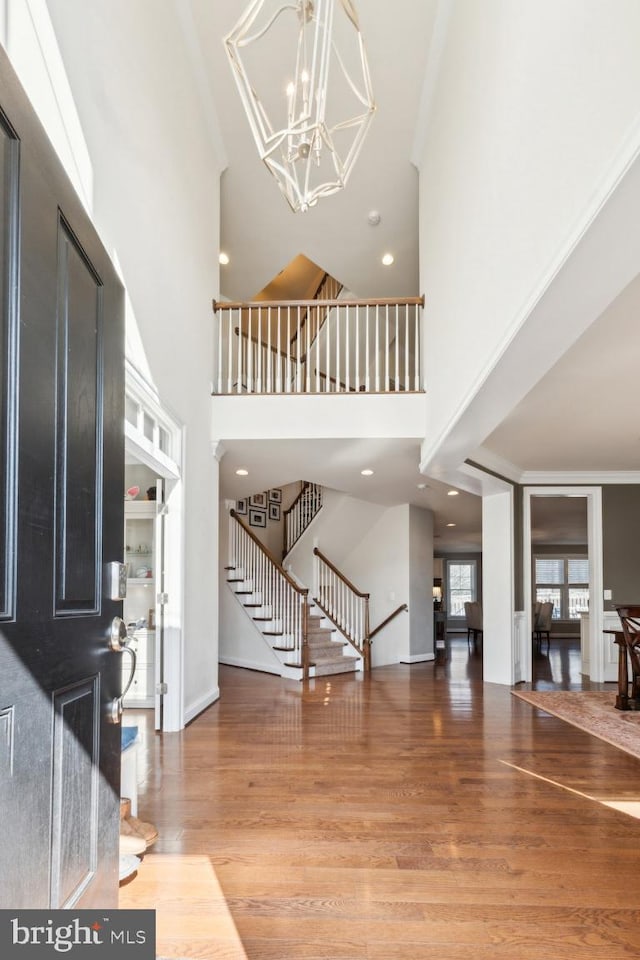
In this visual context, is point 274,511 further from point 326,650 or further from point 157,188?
point 157,188

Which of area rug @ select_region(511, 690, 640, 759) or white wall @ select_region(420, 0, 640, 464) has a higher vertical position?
white wall @ select_region(420, 0, 640, 464)

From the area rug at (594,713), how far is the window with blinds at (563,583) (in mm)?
9322

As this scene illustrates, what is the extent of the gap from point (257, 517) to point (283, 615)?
2.91m

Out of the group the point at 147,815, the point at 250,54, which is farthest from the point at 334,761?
the point at 250,54

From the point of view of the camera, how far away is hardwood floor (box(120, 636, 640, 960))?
7.40 ft

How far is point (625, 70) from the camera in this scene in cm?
192

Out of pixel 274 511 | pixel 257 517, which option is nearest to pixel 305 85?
pixel 257 517

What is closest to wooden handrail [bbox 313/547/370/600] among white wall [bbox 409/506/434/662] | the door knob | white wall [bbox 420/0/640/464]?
white wall [bbox 409/506/434/662]

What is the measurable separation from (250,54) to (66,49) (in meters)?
3.50

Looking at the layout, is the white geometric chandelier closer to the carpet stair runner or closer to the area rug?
the area rug

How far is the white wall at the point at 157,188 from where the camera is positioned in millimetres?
3094

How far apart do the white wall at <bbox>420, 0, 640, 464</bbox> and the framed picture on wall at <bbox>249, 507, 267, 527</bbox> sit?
580 cm

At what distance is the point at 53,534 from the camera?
138cm

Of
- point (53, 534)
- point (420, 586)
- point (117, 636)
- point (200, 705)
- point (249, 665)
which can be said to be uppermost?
point (53, 534)
